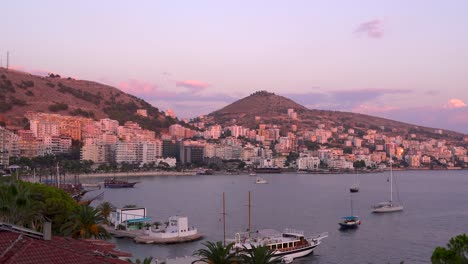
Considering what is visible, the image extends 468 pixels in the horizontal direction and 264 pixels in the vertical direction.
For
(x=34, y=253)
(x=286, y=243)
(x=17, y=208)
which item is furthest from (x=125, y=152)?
(x=34, y=253)

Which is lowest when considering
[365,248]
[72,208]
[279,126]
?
[365,248]

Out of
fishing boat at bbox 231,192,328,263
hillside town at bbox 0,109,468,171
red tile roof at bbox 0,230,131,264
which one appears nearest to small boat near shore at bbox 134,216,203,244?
fishing boat at bbox 231,192,328,263

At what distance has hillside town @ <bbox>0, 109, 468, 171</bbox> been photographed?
87062mm

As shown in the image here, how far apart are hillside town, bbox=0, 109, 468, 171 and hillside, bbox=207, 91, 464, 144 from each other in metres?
7.28

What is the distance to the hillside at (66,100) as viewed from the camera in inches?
3812

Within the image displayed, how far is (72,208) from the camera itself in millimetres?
14219

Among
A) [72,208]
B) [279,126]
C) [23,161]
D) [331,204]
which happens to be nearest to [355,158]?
[279,126]

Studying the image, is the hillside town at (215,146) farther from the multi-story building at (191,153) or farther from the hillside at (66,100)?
the hillside at (66,100)

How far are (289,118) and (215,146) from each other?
67870 millimetres

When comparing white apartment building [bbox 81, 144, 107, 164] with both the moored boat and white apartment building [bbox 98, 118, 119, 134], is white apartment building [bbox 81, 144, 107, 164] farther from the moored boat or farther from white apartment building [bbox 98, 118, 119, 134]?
the moored boat

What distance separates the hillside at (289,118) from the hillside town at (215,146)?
7285 mm

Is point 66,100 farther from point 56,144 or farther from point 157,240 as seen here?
point 157,240

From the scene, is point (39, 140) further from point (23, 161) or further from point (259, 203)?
point (259, 203)

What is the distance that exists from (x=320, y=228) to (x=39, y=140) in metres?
63.0
